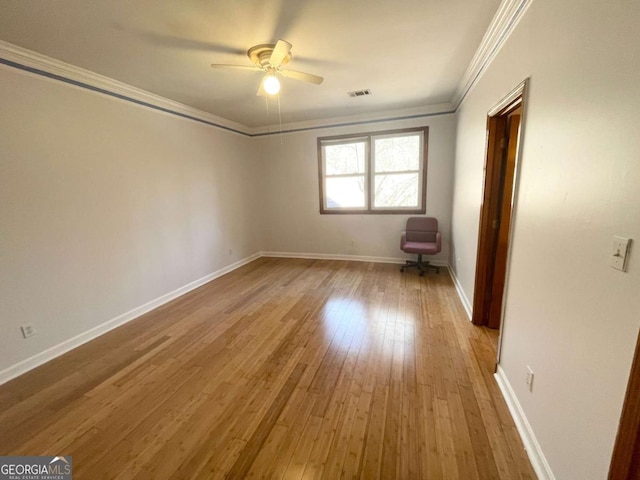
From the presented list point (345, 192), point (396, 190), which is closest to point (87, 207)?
point (345, 192)

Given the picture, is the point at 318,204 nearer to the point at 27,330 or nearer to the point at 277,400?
the point at 277,400

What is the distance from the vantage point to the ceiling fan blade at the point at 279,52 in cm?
189

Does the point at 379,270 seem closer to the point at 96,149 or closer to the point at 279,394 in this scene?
the point at 279,394

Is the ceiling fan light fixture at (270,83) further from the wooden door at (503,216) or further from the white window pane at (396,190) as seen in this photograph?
the white window pane at (396,190)

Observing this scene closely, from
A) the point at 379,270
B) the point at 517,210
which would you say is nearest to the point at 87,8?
the point at 517,210

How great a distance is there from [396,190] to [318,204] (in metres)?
1.50

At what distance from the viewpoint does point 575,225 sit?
3.65 ft

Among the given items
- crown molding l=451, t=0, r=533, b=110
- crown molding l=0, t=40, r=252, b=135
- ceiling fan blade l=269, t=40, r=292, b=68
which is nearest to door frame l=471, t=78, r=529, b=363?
crown molding l=451, t=0, r=533, b=110

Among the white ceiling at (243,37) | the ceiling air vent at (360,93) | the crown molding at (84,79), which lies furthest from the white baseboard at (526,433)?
the crown molding at (84,79)

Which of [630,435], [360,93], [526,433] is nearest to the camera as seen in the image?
[630,435]

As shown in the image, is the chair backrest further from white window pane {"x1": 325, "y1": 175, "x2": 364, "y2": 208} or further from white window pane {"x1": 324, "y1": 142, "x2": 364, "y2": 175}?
white window pane {"x1": 324, "y1": 142, "x2": 364, "y2": 175}

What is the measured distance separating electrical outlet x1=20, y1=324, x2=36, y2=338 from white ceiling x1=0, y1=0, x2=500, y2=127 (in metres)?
2.28

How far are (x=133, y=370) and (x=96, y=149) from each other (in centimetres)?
222

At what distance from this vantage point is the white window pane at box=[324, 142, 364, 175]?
4.79 metres
